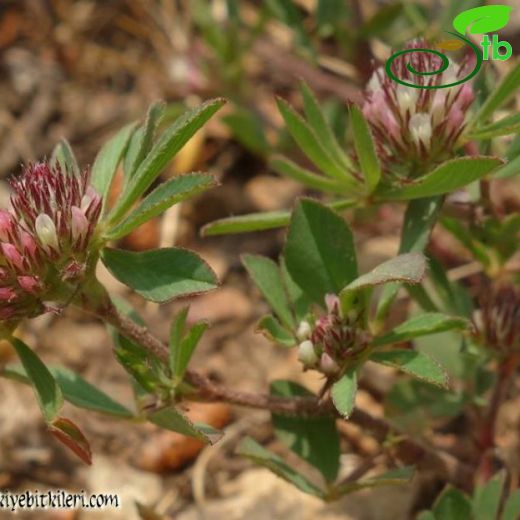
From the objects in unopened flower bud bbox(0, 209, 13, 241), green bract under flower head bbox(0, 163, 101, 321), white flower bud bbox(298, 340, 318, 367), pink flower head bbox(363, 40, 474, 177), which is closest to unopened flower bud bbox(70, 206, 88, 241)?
green bract under flower head bbox(0, 163, 101, 321)

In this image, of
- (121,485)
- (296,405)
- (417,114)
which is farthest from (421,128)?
(121,485)

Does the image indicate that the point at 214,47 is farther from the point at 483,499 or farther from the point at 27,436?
the point at 483,499

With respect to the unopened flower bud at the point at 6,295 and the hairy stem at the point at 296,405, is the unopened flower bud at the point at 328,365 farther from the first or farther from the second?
the unopened flower bud at the point at 6,295

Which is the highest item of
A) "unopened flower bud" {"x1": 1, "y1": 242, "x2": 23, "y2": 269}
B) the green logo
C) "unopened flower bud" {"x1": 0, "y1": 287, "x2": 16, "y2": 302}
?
the green logo

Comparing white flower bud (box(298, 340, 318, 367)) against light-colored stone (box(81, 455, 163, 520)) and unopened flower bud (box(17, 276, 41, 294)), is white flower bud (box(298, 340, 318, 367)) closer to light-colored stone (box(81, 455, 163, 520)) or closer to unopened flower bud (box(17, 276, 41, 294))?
unopened flower bud (box(17, 276, 41, 294))

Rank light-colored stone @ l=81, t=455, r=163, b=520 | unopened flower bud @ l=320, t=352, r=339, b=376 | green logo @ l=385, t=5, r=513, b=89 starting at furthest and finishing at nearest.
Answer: light-colored stone @ l=81, t=455, r=163, b=520 → green logo @ l=385, t=5, r=513, b=89 → unopened flower bud @ l=320, t=352, r=339, b=376

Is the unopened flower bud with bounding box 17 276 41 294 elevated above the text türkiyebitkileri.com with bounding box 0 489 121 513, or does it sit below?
above
